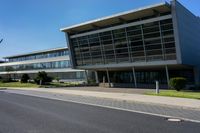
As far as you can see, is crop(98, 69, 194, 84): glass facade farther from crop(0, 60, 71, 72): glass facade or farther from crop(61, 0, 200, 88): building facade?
crop(0, 60, 71, 72): glass facade

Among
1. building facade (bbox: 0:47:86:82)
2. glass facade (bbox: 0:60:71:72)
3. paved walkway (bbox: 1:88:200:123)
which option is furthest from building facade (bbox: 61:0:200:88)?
glass facade (bbox: 0:60:71:72)

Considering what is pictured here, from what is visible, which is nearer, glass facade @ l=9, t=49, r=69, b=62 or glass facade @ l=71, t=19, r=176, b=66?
glass facade @ l=71, t=19, r=176, b=66

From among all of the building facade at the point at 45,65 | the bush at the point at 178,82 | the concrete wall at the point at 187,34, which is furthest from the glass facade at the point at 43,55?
the bush at the point at 178,82

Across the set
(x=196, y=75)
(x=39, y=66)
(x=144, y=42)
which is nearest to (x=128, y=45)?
(x=144, y=42)

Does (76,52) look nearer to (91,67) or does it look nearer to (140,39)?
(91,67)

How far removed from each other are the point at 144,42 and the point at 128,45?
3211mm

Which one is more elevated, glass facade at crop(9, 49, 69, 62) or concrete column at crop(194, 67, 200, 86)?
glass facade at crop(9, 49, 69, 62)

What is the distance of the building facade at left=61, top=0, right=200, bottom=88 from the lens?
118ft

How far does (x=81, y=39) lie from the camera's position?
49.1m

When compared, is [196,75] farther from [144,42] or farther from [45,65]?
[45,65]

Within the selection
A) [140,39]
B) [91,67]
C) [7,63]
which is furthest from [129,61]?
[7,63]

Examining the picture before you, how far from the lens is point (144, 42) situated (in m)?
39.2

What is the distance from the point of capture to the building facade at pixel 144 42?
3603cm

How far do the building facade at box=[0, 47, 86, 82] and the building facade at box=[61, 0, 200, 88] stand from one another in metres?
19.7
